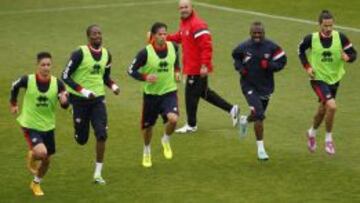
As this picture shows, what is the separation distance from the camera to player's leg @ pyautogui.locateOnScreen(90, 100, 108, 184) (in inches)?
617

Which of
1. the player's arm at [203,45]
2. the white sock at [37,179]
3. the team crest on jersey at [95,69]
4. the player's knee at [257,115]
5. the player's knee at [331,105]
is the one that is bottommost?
the white sock at [37,179]

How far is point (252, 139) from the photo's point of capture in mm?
18938

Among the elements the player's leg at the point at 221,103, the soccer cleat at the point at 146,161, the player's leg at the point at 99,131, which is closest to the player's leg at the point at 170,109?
the soccer cleat at the point at 146,161

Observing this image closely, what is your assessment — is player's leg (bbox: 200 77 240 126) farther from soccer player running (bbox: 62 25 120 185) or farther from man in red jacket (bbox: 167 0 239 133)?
soccer player running (bbox: 62 25 120 185)

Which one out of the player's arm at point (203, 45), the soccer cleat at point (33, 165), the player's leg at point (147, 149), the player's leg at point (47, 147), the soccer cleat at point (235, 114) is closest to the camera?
the player's leg at point (47, 147)

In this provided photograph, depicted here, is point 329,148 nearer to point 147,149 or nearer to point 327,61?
point 327,61

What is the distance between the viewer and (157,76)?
54.7ft

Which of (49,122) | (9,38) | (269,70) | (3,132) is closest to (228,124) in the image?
(269,70)

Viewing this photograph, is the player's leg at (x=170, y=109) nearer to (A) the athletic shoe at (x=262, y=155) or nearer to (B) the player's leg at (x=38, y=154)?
(A) the athletic shoe at (x=262, y=155)

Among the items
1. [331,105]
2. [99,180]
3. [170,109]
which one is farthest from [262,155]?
[99,180]

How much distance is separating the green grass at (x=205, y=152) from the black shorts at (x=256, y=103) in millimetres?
822

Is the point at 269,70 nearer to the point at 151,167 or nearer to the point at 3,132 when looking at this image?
the point at 151,167

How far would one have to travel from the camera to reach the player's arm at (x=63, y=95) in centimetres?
1480

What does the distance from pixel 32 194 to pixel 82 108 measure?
64.3 inches
